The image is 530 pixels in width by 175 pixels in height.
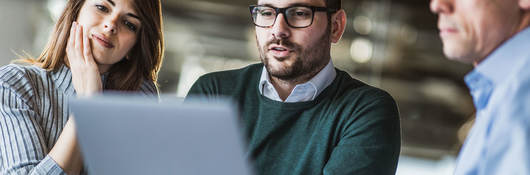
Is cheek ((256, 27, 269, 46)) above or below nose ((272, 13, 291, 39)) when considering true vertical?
below

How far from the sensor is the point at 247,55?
17.7 feet

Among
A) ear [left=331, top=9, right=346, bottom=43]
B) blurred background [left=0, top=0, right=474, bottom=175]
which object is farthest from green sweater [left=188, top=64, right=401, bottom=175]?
blurred background [left=0, top=0, right=474, bottom=175]

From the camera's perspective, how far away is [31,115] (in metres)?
1.43

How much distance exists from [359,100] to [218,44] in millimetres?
3885

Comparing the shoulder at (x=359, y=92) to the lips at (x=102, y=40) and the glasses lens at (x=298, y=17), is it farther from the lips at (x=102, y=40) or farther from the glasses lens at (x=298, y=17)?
the lips at (x=102, y=40)

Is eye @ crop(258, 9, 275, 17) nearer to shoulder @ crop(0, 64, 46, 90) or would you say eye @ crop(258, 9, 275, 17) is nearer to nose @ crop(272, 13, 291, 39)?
nose @ crop(272, 13, 291, 39)

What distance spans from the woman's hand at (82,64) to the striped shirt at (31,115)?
4 centimetres

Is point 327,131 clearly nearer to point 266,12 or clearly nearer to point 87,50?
point 266,12

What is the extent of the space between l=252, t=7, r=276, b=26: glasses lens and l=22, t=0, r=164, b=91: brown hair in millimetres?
295

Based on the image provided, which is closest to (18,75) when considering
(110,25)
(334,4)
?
(110,25)

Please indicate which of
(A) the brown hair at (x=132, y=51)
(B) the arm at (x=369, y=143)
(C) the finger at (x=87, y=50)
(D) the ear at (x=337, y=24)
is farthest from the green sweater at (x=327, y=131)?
(C) the finger at (x=87, y=50)

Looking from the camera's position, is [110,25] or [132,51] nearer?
[110,25]

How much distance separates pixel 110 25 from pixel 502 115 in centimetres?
105

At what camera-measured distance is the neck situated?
156cm
